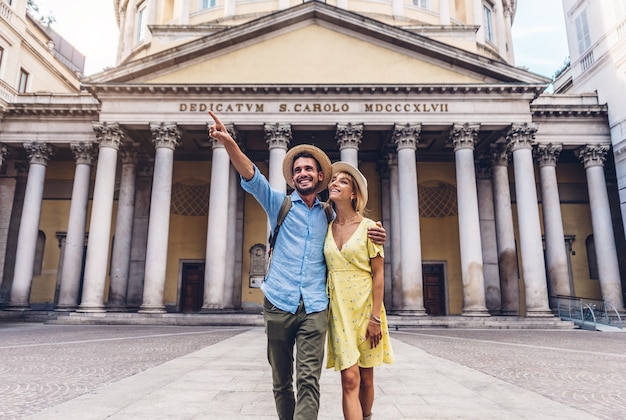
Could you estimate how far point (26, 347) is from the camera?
9789 millimetres

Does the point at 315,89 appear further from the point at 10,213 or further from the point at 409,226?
the point at 10,213

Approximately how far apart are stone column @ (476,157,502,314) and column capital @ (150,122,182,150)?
49.8ft

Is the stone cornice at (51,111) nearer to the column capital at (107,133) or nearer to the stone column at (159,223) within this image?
the column capital at (107,133)

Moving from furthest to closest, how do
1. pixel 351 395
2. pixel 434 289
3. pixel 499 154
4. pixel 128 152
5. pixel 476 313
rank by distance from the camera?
pixel 434 289 < pixel 128 152 < pixel 499 154 < pixel 476 313 < pixel 351 395

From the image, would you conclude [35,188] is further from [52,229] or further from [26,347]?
[26,347]

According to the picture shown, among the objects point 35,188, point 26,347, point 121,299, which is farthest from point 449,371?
point 35,188

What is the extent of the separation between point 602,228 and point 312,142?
48.3 ft

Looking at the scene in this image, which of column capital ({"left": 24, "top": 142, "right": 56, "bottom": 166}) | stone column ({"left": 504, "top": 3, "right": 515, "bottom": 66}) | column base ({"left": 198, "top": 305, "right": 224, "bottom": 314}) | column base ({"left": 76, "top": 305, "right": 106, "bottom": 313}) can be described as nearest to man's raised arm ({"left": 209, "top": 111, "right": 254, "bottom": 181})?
column base ({"left": 198, "top": 305, "right": 224, "bottom": 314})

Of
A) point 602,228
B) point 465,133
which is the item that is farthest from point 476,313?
point 602,228

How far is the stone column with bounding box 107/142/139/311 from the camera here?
20.5 m

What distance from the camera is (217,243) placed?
18.5 meters

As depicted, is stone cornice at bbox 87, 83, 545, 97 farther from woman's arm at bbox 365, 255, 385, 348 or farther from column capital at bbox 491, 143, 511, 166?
woman's arm at bbox 365, 255, 385, 348

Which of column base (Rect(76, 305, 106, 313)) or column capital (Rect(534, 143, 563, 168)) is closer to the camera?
column base (Rect(76, 305, 106, 313))

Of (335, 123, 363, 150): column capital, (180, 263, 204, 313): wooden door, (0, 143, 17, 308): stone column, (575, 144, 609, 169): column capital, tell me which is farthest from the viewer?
(180, 263, 204, 313): wooden door
